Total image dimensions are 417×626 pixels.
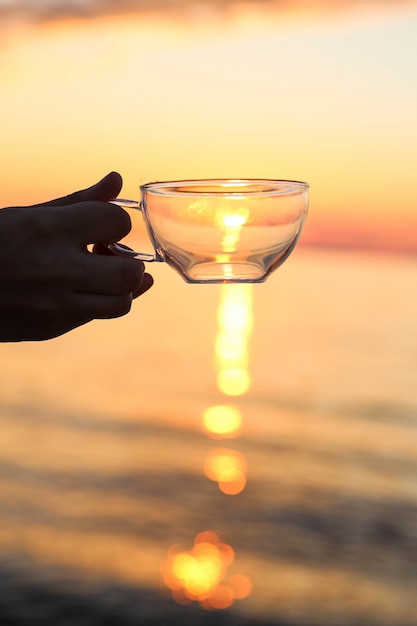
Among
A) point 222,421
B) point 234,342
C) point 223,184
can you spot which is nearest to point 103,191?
point 223,184

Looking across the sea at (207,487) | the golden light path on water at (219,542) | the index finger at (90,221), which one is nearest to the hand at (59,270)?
the index finger at (90,221)

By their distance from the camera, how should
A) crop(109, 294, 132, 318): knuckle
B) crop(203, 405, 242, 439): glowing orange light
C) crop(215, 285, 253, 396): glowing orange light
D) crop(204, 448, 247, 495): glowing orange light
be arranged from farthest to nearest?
1. crop(215, 285, 253, 396): glowing orange light
2. crop(203, 405, 242, 439): glowing orange light
3. crop(204, 448, 247, 495): glowing orange light
4. crop(109, 294, 132, 318): knuckle

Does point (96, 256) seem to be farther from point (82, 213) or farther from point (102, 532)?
point (102, 532)

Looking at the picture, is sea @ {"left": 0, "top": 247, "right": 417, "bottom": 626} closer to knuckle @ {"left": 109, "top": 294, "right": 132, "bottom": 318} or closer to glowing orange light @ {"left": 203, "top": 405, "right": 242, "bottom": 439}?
glowing orange light @ {"left": 203, "top": 405, "right": 242, "bottom": 439}

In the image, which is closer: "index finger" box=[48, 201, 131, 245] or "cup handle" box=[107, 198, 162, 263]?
"index finger" box=[48, 201, 131, 245]

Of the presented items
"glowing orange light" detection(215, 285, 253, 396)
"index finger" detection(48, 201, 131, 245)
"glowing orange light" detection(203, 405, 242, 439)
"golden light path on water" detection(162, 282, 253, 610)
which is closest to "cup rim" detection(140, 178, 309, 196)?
"index finger" detection(48, 201, 131, 245)
